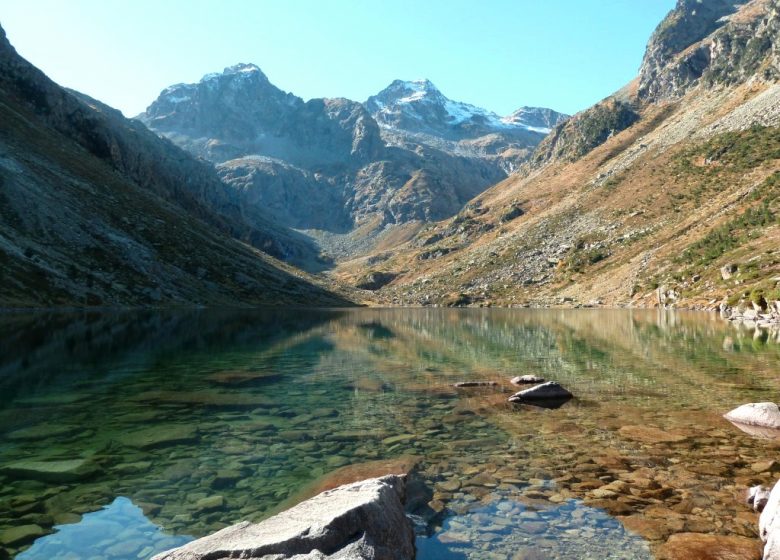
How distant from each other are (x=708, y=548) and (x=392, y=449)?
9083 millimetres

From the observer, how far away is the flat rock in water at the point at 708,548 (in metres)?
9.28

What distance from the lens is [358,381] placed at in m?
29.8

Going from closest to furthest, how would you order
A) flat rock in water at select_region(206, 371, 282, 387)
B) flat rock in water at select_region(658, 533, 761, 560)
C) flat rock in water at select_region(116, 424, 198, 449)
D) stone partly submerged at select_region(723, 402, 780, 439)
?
flat rock in water at select_region(658, 533, 761, 560), flat rock in water at select_region(116, 424, 198, 449), stone partly submerged at select_region(723, 402, 780, 439), flat rock in water at select_region(206, 371, 282, 387)

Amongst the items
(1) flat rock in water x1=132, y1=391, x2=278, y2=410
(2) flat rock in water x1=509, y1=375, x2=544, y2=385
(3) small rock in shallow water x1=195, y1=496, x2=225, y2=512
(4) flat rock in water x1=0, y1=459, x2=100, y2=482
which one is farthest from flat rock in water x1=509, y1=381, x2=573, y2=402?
(4) flat rock in water x1=0, y1=459, x2=100, y2=482

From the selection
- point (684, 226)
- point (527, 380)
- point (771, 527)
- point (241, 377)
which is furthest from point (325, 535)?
point (684, 226)

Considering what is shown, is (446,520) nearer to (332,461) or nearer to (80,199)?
(332,461)

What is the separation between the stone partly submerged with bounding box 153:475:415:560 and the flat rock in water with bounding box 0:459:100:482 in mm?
7461

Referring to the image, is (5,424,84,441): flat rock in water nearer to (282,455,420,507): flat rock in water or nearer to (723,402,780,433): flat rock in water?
(282,455,420,507): flat rock in water

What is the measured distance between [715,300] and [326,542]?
98.6 m

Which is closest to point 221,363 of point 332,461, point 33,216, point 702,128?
point 332,461

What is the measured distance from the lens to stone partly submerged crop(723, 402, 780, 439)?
56.3 feet

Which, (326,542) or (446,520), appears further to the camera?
(446,520)

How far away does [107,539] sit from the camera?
1020cm

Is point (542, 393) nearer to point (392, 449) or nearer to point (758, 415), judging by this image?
point (758, 415)
